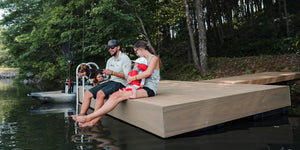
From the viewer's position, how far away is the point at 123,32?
33.5ft

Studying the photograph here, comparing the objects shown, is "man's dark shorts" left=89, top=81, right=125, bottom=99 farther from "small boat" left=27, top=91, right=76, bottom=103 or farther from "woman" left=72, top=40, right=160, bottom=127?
"small boat" left=27, top=91, right=76, bottom=103

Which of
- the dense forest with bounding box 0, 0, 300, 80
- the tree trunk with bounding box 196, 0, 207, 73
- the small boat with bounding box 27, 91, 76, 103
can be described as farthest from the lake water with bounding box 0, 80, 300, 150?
the tree trunk with bounding box 196, 0, 207, 73

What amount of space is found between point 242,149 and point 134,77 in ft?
5.48

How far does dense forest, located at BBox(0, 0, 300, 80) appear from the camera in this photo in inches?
404

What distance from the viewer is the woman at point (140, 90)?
315 centimetres

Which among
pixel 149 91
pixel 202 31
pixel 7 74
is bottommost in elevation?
pixel 149 91

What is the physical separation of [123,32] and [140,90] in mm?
7324

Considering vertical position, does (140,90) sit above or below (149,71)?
below

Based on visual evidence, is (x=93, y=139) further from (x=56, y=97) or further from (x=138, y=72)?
(x=56, y=97)

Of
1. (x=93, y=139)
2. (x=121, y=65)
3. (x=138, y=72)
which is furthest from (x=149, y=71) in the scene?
(x=93, y=139)

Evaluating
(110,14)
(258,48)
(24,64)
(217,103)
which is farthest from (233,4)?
(217,103)

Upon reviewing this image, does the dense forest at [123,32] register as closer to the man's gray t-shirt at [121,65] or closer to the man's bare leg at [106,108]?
the man's gray t-shirt at [121,65]

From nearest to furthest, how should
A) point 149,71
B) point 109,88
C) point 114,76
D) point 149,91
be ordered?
point 149,71 < point 149,91 < point 109,88 < point 114,76

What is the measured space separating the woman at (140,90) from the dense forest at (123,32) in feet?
13.4
